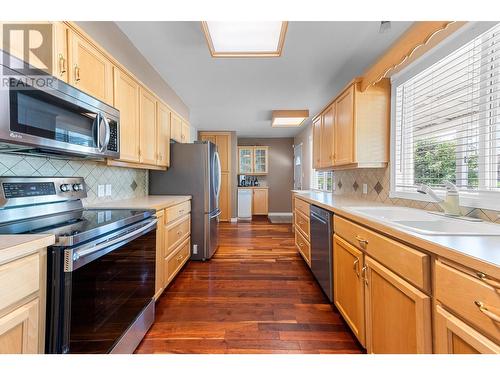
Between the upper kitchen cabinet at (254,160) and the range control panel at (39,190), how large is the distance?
5.49 m

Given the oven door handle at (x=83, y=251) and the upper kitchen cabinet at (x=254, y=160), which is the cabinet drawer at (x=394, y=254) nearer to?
the oven door handle at (x=83, y=251)

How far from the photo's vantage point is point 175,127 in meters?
3.18

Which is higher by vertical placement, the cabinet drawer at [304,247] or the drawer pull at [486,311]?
the drawer pull at [486,311]

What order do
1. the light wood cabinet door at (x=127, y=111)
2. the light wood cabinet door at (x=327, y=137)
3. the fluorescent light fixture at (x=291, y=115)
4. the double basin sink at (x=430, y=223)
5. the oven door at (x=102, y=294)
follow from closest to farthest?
1. the oven door at (x=102, y=294)
2. the double basin sink at (x=430, y=223)
3. the light wood cabinet door at (x=127, y=111)
4. the light wood cabinet door at (x=327, y=137)
5. the fluorescent light fixture at (x=291, y=115)

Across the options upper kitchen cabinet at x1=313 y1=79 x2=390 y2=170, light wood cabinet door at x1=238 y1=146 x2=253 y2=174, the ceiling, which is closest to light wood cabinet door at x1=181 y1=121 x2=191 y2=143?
the ceiling

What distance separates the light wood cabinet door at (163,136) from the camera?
2586mm

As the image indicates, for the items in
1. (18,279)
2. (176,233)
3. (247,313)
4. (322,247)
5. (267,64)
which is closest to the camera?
(18,279)

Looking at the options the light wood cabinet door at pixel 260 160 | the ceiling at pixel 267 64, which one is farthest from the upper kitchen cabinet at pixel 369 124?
the light wood cabinet door at pixel 260 160

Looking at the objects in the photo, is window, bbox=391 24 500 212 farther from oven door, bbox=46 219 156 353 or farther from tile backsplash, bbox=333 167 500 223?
oven door, bbox=46 219 156 353

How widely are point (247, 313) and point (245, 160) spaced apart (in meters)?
5.47

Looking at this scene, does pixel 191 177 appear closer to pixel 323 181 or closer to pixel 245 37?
pixel 245 37

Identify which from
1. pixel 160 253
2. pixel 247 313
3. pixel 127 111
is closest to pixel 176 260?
pixel 160 253

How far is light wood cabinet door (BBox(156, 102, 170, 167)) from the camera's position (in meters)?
2.59

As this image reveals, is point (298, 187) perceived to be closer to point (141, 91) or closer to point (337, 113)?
point (337, 113)
